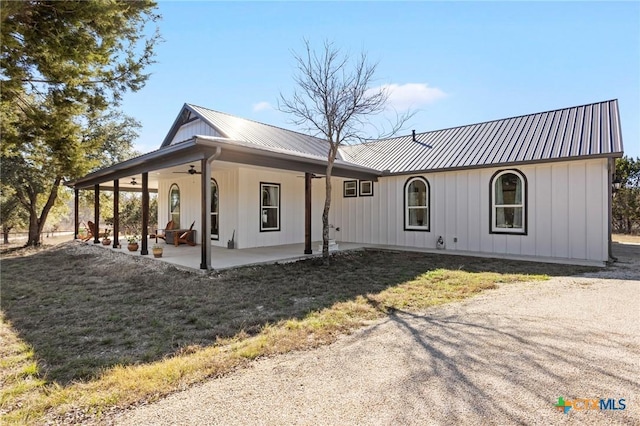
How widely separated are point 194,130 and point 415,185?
813cm

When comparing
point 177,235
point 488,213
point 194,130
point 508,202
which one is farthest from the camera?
point 194,130

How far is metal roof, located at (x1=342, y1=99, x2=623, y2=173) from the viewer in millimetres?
8570

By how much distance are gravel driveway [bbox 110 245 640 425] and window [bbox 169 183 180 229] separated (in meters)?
10.5

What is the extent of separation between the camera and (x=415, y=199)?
11.1m

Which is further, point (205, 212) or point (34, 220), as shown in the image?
point (34, 220)

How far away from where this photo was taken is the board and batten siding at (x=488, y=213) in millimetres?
8203

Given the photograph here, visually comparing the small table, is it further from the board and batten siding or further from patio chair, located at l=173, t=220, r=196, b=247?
the board and batten siding

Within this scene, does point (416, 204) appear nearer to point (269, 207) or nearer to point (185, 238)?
point (269, 207)

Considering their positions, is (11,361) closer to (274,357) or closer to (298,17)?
(274,357)

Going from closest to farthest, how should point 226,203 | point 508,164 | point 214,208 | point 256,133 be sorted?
1. point 508,164
2. point 226,203
3. point 214,208
4. point 256,133

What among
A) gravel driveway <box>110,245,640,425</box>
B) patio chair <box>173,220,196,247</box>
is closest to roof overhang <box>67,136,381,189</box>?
patio chair <box>173,220,196,247</box>

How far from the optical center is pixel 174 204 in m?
12.8

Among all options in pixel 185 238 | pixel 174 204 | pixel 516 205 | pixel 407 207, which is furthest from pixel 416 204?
pixel 174 204

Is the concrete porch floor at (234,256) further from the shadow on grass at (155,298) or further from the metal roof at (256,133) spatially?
the metal roof at (256,133)
